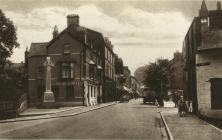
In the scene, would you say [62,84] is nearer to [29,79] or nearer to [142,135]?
[29,79]

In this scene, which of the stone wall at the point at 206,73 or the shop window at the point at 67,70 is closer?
the stone wall at the point at 206,73

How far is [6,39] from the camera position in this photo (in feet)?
136

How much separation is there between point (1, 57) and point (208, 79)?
2584 centimetres

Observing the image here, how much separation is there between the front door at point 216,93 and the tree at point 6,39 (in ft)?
85.1

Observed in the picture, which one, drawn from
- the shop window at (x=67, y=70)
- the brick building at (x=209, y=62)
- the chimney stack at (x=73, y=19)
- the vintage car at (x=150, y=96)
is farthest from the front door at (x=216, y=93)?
the chimney stack at (x=73, y=19)

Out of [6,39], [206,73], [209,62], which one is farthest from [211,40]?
[6,39]

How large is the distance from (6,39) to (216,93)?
27353 millimetres

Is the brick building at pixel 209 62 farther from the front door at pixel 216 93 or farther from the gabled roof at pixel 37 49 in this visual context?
the gabled roof at pixel 37 49

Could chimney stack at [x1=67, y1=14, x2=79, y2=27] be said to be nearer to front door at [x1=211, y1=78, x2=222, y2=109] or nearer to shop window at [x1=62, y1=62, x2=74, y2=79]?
shop window at [x1=62, y1=62, x2=74, y2=79]

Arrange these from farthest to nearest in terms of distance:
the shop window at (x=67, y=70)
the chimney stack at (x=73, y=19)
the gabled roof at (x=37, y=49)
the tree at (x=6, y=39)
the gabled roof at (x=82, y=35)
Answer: the chimney stack at (x=73, y=19)
the gabled roof at (x=37, y=49)
the gabled roof at (x=82, y=35)
the shop window at (x=67, y=70)
the tree at (x=6, y=39)

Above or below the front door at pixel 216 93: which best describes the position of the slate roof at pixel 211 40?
above

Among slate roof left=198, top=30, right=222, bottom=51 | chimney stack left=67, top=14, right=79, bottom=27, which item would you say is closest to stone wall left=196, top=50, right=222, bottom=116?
slate roof left=198, top=30, right=222, bottom=51

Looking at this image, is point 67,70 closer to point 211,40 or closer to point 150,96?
point 150,96

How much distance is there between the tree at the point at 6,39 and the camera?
40656 millimetres
